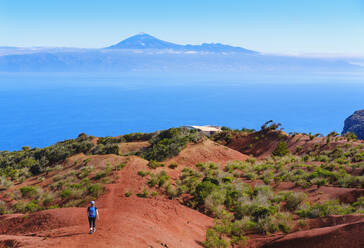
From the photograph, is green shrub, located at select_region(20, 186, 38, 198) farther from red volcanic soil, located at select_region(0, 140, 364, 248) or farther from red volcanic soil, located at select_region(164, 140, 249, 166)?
red volcanic soil, located at select_region(164, 140, 249, 166)

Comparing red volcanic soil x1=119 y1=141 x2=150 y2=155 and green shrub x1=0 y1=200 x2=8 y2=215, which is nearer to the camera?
green shrub x1=0 y1=200 x2=8 y2=215

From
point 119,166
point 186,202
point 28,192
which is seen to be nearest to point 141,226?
point 186,202

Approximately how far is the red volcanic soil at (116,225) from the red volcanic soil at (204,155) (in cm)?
829

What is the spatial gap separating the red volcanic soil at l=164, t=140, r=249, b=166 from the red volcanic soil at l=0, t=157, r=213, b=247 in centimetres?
829

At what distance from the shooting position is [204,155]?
2448 centimetres

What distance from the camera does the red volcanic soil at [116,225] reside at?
8.72 m

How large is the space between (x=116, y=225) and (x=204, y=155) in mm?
15345

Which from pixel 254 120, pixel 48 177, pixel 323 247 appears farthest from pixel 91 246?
pixel 254 120

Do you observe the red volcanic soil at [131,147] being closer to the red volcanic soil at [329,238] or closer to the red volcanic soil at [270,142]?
the red volcanic soil at [270,142]

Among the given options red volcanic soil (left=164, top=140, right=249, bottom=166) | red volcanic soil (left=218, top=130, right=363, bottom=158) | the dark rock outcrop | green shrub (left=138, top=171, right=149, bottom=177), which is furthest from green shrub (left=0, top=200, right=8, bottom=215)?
the dark rock outcrop

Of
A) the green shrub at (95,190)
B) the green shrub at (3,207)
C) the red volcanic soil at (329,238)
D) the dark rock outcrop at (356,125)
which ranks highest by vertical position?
the red volcanic soil at (329,238)

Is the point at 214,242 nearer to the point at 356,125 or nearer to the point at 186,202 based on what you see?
the point at 186,202

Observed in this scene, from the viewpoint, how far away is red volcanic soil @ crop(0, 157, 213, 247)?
8719 millimetres

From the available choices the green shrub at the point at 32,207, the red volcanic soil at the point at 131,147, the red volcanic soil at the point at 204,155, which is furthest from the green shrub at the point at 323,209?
the red volcanic soil at the point at 131,147
